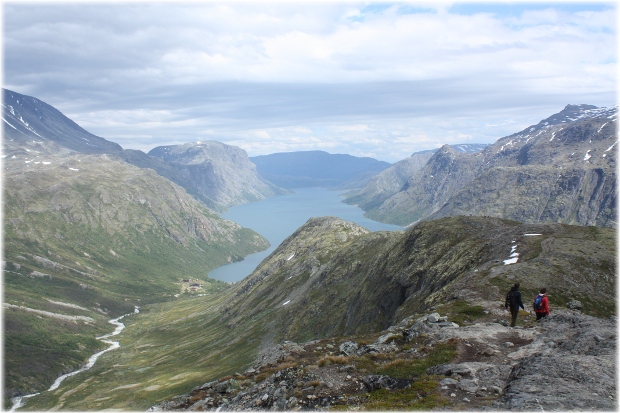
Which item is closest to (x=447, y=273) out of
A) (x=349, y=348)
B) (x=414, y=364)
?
(x=349, y=348)

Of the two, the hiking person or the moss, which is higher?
the hiking person

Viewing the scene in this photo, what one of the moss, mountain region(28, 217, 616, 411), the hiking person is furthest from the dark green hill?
the moss

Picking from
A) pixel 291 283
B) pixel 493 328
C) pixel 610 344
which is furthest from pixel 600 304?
pixel 291 283

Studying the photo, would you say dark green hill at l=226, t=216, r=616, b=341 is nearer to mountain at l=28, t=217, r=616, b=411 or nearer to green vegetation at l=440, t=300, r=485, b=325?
mountain at l=28, t=217, r=616, b=411

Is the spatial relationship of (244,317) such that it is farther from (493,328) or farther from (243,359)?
(493,328)

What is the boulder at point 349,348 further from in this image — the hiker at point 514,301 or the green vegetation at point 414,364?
the hiker at point 514,301

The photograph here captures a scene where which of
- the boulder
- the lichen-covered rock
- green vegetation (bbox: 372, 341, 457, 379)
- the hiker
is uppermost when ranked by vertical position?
the hiker

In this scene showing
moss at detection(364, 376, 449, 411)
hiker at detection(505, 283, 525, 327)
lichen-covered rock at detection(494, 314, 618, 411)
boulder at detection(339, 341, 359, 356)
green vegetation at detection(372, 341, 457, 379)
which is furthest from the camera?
hiker at detection(505, 283, 525, 327)
